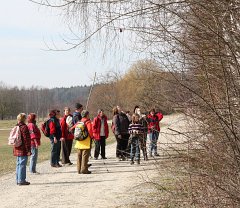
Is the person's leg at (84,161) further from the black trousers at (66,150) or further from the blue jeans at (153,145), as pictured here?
the blue jeans at (153,145)

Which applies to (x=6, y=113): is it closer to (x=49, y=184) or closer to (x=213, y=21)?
(x=49, y=184)

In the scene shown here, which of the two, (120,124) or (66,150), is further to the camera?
(120,124)

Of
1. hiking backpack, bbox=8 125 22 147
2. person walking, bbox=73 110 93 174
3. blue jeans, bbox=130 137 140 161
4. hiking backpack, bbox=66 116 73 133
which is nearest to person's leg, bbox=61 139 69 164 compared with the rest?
hiking backpack, bbox=66 116 73 133

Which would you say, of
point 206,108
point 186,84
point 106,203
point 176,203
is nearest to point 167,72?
point 186,84

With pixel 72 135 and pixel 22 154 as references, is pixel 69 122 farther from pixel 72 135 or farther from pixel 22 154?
pixel 22 154

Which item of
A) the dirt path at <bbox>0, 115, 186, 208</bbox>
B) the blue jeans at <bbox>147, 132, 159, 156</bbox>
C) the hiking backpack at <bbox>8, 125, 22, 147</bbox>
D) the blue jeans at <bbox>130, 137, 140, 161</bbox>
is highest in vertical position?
the blue jeans at <bbox>147, 132, 159, 156</bbox>

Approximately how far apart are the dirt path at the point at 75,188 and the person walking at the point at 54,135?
54 cm

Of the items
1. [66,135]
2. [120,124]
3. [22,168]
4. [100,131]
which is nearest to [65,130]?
[66,135]

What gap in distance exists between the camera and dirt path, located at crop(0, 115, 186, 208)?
899 cm

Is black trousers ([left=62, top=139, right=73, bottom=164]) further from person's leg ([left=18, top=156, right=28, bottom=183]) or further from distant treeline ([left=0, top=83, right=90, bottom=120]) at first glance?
distant treeline ([left=0, top=83, right=90, bottom=120])

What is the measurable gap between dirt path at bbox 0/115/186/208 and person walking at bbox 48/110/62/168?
0.54 m

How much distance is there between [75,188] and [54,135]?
14.0 feet

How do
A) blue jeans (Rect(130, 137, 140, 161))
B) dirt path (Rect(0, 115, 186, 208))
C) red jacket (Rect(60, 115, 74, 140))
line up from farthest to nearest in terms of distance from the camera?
red jacket (Rect(60, 115, 74, 140)), blue jeans (Rect(130, 137, 140, 161)), dirt path (Rect(0, 115, 186, 208))

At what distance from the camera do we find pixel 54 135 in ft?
47.8
